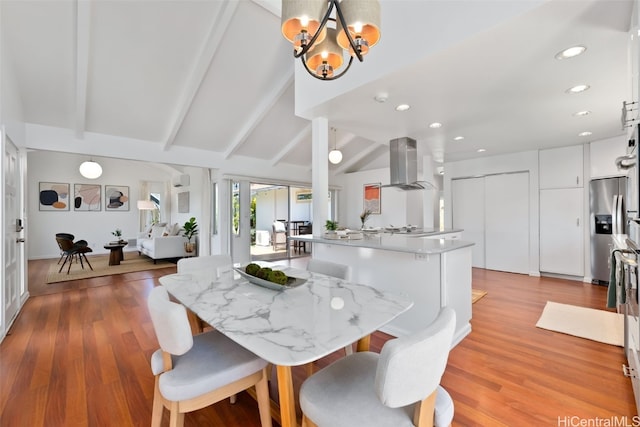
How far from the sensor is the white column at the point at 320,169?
3.36 metres

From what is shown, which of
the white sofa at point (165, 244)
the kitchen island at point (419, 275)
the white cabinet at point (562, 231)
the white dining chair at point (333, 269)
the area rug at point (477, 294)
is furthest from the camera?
the white sofa at point (165, 244)

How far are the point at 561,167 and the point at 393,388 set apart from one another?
18.5 feet

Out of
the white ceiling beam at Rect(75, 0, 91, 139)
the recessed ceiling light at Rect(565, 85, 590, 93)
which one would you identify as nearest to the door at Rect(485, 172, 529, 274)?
the recessed ceiling light at Rect(565, 85, 590, 93)

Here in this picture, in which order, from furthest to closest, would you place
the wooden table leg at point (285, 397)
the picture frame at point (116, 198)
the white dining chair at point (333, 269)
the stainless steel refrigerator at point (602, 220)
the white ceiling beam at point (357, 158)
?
1. the picture frame at point (116, 198)
2. the white ceiling beam at point (357, 158)
3. the stainless steel refrigerator at point (602, 220)
4. the white dining chair at point (333, 269)
5. the wooden table leg at point (285, 397)

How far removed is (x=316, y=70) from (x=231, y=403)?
2111mm

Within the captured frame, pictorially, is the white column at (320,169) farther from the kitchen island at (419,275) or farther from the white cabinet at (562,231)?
the white cabinet at (562,231)

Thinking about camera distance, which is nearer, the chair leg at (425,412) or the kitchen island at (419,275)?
the chair leg at (425,412)

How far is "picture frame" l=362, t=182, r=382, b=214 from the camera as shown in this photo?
7.70m

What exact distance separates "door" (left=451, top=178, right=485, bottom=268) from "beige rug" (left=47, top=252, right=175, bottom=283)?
652cm

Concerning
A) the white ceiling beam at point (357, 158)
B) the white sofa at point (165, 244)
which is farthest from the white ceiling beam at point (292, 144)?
the white sofa at point (165, 244)

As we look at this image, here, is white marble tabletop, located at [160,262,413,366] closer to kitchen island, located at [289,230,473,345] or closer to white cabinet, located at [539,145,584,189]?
kitchen island, located at [289,230,473,345]

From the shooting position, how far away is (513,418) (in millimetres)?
1600

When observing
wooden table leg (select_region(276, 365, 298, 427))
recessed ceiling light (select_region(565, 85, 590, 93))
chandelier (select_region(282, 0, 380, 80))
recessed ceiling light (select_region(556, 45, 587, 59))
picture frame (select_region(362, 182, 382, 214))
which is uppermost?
recessed ceiling light (select_region(556, 45, 587, 59))

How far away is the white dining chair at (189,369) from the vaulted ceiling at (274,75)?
2.23m
